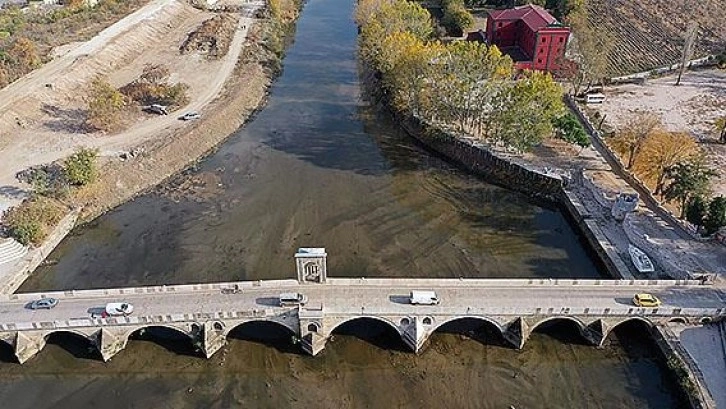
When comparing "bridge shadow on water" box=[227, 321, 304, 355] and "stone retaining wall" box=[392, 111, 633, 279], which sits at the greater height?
"stone retaining wall" box=[392, 111, 633, 279]

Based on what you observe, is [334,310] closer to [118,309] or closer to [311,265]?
[311,265]

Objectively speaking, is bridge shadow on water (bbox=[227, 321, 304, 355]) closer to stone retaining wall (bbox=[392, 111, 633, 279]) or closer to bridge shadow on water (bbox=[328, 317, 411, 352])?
bridge shadow on water (bbox=[328, 317, 411, 352])

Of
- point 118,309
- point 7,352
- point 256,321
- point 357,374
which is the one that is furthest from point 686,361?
point 7,352

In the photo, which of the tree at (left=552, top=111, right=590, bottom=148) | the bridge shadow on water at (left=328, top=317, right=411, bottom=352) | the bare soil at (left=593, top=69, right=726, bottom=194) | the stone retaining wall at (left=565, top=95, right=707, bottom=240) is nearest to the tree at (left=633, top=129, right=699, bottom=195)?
the stone retaining wall at (left=565, top=95, right=707, bottom=240)

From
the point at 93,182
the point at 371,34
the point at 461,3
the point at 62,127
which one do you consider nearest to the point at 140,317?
the point at 93,182

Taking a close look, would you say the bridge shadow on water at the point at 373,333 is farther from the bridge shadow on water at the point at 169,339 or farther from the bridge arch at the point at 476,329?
the bridge shadow on water at the point at 169,339

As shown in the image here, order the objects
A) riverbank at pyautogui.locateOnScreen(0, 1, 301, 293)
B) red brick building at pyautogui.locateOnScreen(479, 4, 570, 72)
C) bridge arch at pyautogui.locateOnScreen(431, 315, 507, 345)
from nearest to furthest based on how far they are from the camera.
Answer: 1. bridge arch at pyautogui.locateOnScreen(431, 315, 507, 345)
2. riverbank at pyautogui.locateOnScreen(0, 1, 301, 293)
3. red brick building at pyautogui.locateOnScreen(479, 4, 570, 72)

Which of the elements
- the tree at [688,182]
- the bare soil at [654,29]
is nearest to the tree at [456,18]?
the bare soil at [654,29]
